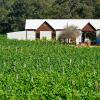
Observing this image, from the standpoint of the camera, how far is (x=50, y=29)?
62.1 m

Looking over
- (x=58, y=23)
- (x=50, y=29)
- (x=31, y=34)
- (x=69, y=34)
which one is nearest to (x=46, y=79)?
(x=69, y=34)

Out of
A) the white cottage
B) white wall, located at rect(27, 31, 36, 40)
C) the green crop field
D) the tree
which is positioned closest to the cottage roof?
the white cottage

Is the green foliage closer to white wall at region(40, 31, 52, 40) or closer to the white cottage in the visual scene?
the white cottage

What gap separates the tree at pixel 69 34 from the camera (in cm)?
5839

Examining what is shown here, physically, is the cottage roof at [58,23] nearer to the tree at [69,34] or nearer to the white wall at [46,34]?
the white wall at [46,34]

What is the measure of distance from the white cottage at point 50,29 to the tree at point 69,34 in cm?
155

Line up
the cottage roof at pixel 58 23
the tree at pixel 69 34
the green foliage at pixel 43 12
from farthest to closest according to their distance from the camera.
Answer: the green foliage at pixel 43 12 < the cottage roof at pixel 58 23 < the tree at pixel 69 34

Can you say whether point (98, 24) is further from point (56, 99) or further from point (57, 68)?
point (56, 99)

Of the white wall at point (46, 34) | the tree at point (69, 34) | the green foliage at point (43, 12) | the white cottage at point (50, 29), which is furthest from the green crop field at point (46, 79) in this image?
the green foliage at point (43, 12)

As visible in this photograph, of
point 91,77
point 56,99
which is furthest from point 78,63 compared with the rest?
point 56,99

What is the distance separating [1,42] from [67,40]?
12.5m

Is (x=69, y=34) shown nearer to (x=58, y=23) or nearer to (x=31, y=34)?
(x=58, y=23)

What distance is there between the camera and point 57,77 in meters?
20.4

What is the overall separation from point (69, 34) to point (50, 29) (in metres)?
4.30
